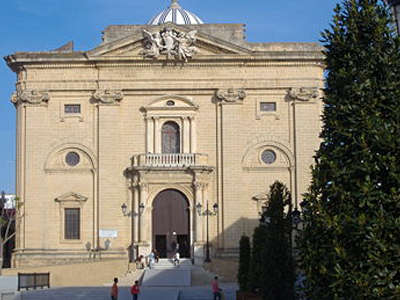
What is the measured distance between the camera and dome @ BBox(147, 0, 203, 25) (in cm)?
5191

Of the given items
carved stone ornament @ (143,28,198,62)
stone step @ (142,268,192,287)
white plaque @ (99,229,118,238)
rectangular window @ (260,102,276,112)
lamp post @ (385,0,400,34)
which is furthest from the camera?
rectangular window @ (260,102,276,112)

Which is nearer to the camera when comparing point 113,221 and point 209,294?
point 209,294

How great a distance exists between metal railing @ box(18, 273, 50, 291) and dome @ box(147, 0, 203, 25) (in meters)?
23.8

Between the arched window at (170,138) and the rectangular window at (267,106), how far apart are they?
462 cm

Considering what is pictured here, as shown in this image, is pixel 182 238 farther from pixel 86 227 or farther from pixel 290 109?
pixel 290 109

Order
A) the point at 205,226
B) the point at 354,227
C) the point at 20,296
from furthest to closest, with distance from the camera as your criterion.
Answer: the point at 205,226, the point at 20,296, the point at 354,227

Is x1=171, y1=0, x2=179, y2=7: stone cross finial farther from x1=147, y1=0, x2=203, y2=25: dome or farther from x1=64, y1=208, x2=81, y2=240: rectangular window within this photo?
x1=64, y1=208, x2=81, y2=240: rectangular window

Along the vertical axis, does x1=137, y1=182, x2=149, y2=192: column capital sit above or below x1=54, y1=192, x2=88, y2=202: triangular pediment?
above

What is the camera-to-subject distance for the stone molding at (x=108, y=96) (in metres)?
39.6

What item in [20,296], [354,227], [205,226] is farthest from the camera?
[205,226]

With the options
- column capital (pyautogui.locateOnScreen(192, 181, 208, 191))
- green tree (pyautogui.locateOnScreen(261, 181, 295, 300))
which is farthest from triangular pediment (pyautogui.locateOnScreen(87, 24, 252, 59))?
green tree (pyautogui.locateOnScreen(261, 181, 295, 300))

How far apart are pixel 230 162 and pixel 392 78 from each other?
28.7 metres

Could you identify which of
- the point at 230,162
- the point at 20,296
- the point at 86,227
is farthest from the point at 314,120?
the point at 20,296

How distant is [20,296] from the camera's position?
94.9 feet
